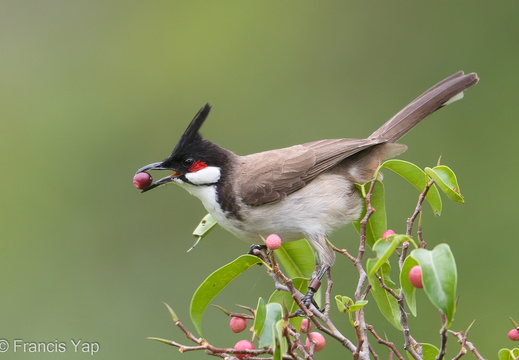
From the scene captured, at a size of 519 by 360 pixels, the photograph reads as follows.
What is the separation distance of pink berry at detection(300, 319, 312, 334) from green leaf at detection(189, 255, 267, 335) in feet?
1.00

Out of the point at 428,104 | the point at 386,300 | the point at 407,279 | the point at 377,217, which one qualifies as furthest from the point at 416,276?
the point at 428,104

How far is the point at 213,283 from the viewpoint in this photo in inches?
95.0

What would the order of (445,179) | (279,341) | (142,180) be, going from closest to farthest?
(279,341) < (445,179) < (142,180)

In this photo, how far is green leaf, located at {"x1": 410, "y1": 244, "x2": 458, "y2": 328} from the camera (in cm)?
180

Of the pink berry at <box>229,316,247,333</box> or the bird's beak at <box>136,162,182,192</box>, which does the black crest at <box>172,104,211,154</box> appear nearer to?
the bird's beak at <box>136,162,182,192</box>

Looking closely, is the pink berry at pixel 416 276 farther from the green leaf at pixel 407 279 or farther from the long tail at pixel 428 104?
the long tail at pixel 428 104

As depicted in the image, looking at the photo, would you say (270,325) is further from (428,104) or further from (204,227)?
(428,104)

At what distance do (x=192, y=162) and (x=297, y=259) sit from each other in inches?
25.0

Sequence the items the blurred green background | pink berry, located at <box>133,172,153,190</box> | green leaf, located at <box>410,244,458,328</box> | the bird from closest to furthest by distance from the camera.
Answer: green leaf, located at <box>410,244,458,328</box>
pink berry, located at <box>133,172,153,190</box>
the bird
the blurred green background

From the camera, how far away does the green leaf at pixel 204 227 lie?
301 centimetres

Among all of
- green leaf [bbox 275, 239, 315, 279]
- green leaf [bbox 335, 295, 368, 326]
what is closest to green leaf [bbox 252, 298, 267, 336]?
green leaf [bbox 335, 295, 368, 326]

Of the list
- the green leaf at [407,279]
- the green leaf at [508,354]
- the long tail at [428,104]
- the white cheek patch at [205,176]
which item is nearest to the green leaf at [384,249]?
the green leaf at [407,279]

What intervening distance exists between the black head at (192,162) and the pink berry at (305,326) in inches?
35.4

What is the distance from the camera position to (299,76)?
20.4 ft
